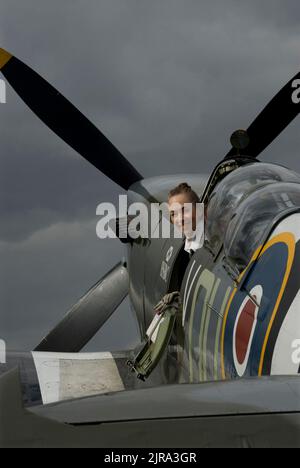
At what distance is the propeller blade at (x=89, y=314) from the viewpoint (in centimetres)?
1009

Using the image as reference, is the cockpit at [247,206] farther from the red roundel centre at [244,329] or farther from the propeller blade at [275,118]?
the propeller blade at [275,118]

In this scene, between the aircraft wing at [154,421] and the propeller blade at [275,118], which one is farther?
the propeller blade at [275,118]

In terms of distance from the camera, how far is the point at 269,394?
2080 mm

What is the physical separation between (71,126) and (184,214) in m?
5.32

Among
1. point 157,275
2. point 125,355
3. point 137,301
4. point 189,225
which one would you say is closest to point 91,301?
point 125,355

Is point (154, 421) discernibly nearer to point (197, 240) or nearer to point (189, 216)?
point (197, 240)

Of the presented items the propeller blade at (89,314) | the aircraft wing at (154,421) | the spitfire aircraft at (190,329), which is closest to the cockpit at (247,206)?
the spitfire aircraft at (190,329)

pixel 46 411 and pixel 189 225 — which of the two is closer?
pixel 46 411

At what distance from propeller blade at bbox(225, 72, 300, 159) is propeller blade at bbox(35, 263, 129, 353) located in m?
2.92

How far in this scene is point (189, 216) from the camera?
18.1ft

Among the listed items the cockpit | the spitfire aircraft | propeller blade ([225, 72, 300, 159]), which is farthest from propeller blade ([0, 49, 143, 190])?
the cockpit

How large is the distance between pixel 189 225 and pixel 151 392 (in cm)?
335

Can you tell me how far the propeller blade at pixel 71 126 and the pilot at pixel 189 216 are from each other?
4404 mm
